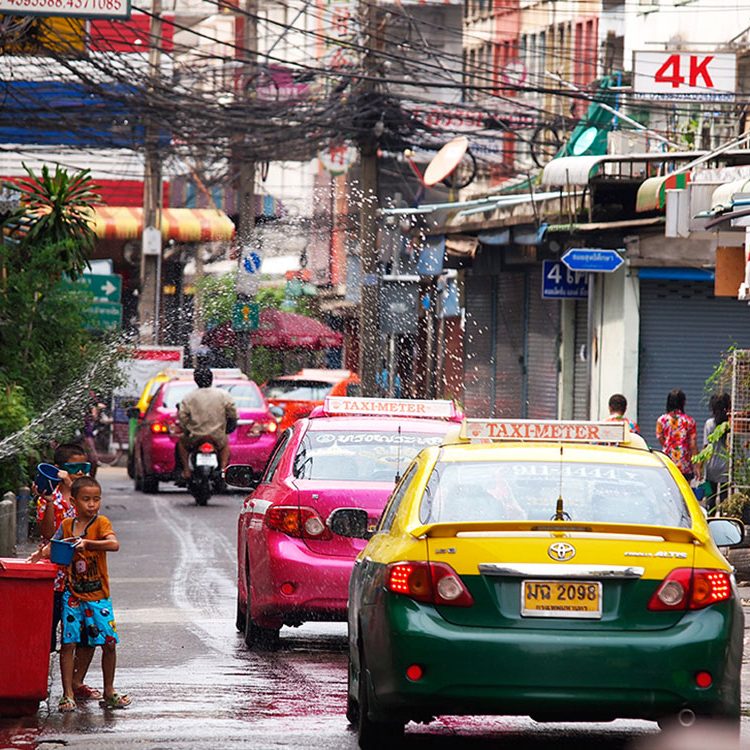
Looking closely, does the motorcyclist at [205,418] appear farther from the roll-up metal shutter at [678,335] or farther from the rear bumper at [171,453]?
the roll-up metal shutter at [678,335]

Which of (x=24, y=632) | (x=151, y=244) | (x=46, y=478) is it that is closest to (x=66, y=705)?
(x=24, y=632)

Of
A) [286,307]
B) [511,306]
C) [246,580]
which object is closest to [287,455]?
[246,580]

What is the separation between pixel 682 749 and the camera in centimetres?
869

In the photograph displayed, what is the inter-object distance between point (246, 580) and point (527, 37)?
5329 cm

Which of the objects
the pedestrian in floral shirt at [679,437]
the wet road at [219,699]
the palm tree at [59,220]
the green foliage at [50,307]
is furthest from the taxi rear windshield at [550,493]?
the palm tree at [59,220]

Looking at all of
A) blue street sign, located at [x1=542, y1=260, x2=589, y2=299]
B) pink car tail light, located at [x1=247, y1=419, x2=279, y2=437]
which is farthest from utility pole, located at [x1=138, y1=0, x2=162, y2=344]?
blue street sign, located at [x1=542, y1=260, x2=589, y2=299]

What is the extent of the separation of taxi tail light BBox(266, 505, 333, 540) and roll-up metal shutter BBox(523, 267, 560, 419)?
24054 millimetres

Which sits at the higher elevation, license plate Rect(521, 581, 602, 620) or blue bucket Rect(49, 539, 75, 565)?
license plate Rect(521, 581, 602, 620)

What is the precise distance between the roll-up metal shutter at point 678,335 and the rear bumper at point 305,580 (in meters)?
20.3

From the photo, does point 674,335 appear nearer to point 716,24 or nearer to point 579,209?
point 579,209

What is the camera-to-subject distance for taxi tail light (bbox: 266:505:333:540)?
1262cm

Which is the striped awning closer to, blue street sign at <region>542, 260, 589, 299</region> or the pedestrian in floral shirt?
blue street sign at <region>542, 260, 589, 299</region>

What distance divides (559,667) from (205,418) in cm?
2104

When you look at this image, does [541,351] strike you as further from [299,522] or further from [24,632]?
[24,632]
